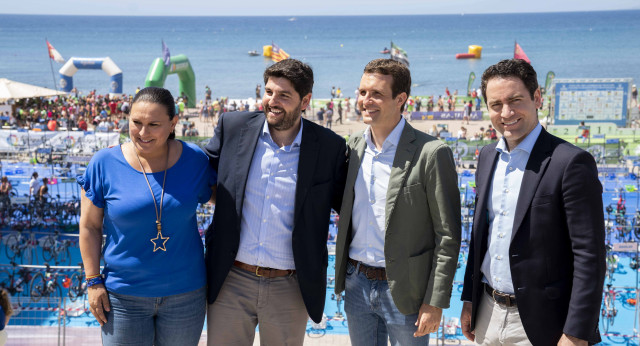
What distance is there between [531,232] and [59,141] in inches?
695

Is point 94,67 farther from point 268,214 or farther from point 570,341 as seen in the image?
point 570,341

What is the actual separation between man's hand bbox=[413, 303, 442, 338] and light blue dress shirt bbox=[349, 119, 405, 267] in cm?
28

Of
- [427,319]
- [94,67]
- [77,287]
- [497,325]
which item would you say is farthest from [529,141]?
[94,67]

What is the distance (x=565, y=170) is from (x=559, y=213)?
182 millimetres

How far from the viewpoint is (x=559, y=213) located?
2.72 meters

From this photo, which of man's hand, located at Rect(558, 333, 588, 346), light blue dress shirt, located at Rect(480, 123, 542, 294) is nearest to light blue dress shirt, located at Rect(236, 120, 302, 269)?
light blue dress shirt, located at Rect(480, 123, 542, 294)

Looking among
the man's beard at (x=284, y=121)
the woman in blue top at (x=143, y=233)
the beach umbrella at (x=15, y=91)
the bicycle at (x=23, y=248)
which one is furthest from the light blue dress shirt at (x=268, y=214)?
the beach umbrella at (x=15, y=91)

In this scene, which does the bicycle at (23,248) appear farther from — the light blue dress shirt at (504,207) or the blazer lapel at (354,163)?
the light blue dress shirt at (504,207)

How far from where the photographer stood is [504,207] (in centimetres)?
288

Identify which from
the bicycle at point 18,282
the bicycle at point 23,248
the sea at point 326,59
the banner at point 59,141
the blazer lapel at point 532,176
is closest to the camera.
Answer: the blazer lapel at point 532,176

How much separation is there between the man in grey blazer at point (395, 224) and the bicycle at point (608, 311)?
6.84 metres

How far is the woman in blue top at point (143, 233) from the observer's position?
307 cm

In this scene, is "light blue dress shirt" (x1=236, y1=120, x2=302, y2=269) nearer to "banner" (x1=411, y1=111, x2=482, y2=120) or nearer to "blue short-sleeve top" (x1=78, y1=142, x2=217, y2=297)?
"blue short-sleeve top" (x1=78, y1=142, x2=217, y2=297)

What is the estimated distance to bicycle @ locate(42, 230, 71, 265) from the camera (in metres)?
11.5
